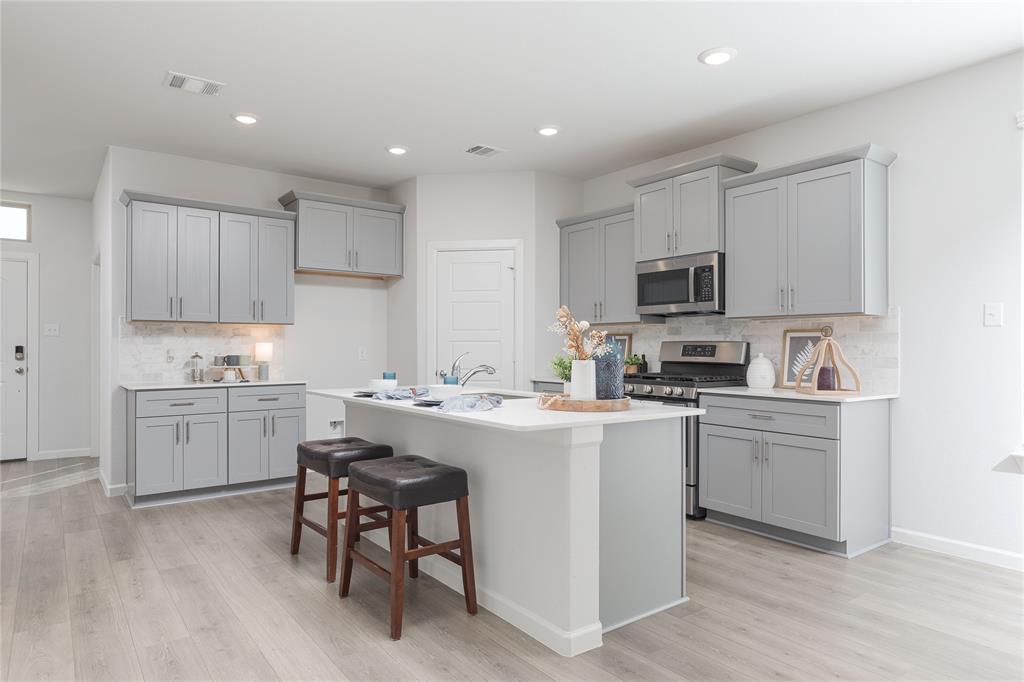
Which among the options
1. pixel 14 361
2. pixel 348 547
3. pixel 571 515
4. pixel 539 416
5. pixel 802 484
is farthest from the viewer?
pixel 14 361

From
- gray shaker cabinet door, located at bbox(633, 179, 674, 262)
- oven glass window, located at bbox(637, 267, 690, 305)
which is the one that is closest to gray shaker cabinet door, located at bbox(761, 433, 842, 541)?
oven glass window, located at bbox(637, 267, 690, 305)

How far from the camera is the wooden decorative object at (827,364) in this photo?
375cm

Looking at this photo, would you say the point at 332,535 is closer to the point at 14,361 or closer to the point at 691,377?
the point at 691,377

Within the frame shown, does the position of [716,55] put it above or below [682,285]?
above

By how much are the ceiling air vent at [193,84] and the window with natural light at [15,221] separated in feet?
12.8

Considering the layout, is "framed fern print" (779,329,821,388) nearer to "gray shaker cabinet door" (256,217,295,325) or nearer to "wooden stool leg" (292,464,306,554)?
"wooden stool leg" (292,464,306,554)

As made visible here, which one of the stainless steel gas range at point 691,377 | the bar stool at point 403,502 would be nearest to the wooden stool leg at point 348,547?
the bar stool at point 403,502

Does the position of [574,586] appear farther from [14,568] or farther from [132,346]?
[132,346]

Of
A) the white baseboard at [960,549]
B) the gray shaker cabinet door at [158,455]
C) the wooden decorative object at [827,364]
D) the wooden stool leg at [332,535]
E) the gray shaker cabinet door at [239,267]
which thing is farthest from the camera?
the gray shaker cabinet door at [239,267]

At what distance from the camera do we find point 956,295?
11.5 ft

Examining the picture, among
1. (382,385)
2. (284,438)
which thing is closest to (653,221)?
(382,385)

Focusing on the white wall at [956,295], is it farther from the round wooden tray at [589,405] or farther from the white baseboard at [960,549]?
the round wooden tray at [589,405]

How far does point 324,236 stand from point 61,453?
375 cm

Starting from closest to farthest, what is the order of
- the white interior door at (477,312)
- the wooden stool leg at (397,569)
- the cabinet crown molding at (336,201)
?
the wooden stool leg at (397,569)
the cabinet crown molding at (336,201)
the white interior door at (477,312)
